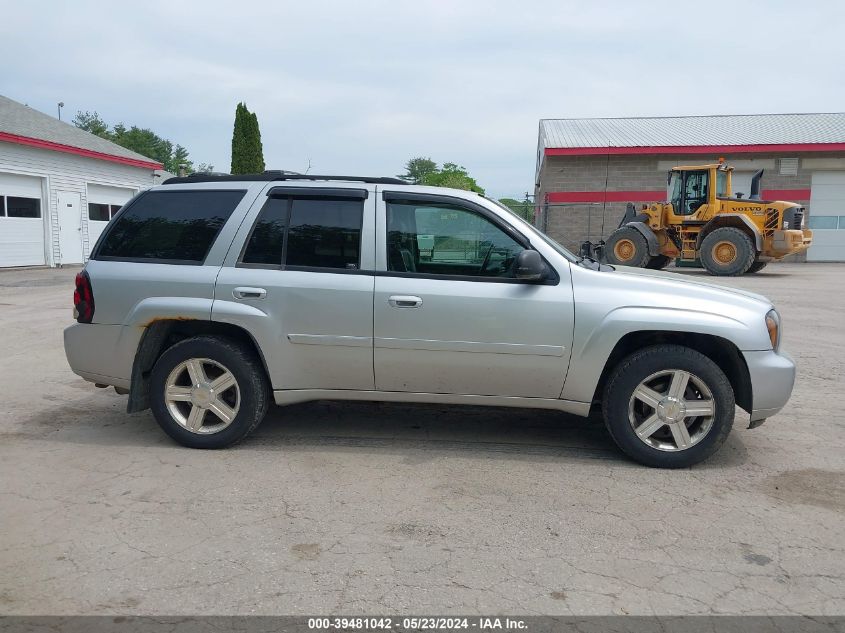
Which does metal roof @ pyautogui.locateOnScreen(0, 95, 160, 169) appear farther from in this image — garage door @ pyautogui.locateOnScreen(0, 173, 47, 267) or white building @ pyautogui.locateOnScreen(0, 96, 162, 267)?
garage door @ pyautogui.locateOnScreen(0, 173, 47, 267)

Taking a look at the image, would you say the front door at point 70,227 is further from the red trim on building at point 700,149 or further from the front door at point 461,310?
the front door at point 461,310

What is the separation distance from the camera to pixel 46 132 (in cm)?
2155

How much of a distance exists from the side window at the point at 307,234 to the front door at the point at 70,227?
791 inches

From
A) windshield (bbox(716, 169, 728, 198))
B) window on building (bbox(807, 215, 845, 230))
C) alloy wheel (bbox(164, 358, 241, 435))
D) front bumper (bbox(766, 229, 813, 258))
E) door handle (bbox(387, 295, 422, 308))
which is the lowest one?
alloy wheel (bbox(164, 358, 241, 435))

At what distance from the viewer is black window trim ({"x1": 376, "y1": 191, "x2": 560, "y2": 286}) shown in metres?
4.28

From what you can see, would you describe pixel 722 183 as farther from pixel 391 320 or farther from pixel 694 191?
pixel 391 320

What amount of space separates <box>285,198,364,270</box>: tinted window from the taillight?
143cm

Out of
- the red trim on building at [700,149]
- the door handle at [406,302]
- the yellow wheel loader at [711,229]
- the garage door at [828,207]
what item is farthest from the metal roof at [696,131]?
the door handle at [406,302]

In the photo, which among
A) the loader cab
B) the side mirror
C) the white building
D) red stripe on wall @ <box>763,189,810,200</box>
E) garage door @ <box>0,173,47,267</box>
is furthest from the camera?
red stripe on wall @ <box>763,189,810,200</box>

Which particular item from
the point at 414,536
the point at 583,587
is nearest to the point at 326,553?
the point at 414,536

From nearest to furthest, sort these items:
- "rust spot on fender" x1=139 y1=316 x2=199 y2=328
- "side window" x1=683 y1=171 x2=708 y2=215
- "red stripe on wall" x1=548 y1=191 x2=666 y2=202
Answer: "rust spot on fender" x1=139 y1=316 x2=199 y2=328 < "side window" x1=683 y1=171 x2=708 y2=215 < "red stripe on wall" x1=548 y1=191 x2=666 y2=202

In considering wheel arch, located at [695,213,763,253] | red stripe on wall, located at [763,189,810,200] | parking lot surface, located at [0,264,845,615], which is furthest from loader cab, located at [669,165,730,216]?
parking lot surface, located at [0,264,845,615]

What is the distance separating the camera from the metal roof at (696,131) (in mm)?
25781

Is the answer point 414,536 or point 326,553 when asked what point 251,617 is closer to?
point 326,553
